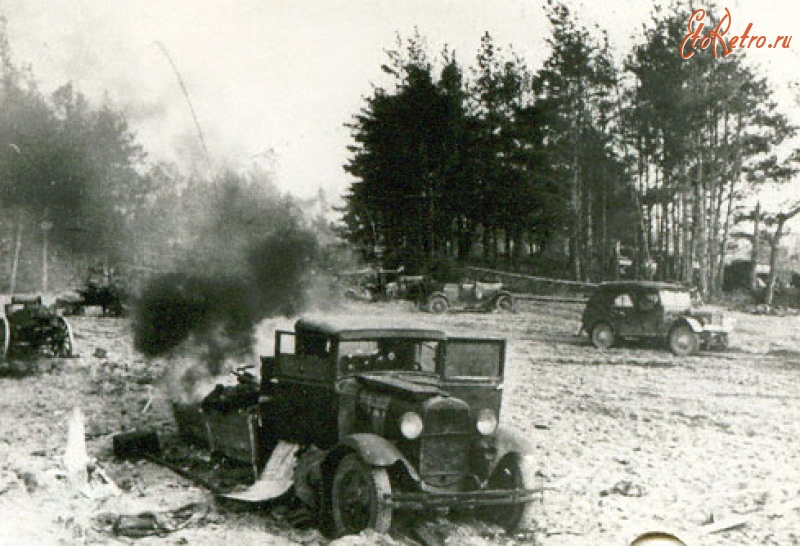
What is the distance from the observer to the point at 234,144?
23.3 feet

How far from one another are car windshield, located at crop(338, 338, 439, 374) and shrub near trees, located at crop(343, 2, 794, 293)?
277 centimetres

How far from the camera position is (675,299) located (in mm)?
11508

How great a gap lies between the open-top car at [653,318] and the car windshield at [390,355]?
23.9 ft

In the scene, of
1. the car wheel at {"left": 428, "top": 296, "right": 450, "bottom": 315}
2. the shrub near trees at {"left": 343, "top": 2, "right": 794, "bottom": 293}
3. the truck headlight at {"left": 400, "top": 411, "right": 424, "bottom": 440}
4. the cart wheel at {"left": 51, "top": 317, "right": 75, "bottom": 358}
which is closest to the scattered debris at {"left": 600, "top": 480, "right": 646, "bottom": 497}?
the truck headlight at {"left": 400, "top": 411, "right": 424, "bottom": 440}

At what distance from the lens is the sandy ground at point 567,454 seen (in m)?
4.30

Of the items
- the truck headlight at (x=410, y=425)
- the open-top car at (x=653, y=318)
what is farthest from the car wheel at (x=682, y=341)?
the truck headlight at (x=410, y=425)

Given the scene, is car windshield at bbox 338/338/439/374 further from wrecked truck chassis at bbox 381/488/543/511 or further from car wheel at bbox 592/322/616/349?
car wheel at bbox 592/322/616/349

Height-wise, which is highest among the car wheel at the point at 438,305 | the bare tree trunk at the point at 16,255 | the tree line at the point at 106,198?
the tree line at the point at 106,198

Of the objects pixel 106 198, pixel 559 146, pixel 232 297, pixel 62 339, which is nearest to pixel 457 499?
pixel 232 297

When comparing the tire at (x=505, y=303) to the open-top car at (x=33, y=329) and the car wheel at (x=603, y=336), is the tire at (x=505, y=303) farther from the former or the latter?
the open-top car at (x=33, y=329)

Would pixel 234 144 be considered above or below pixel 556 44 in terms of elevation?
below

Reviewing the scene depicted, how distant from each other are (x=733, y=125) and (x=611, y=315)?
316cm

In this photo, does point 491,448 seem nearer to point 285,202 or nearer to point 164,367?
point 285,202

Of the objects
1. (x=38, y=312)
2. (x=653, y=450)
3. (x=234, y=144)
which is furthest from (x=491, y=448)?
(x=38, y=312)
